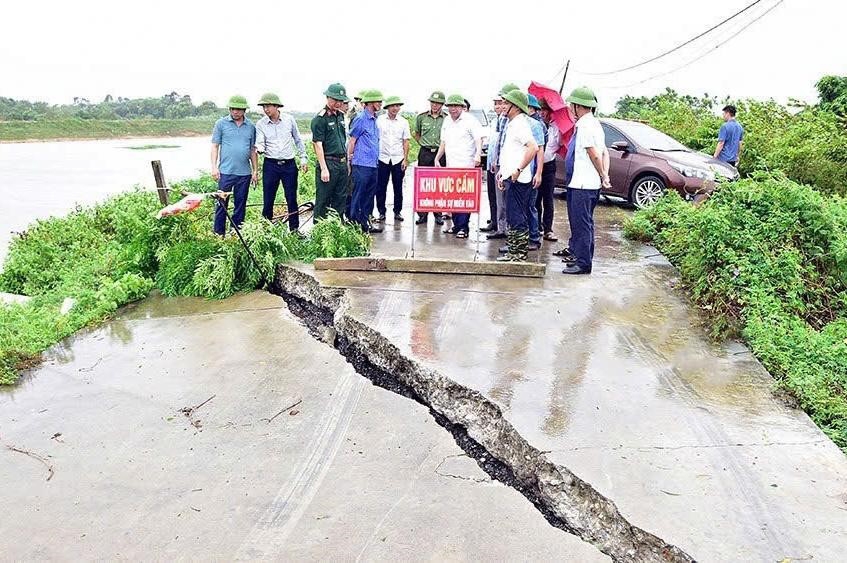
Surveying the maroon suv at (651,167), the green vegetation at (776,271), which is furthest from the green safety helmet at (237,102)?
the maroon suv at (651,167)

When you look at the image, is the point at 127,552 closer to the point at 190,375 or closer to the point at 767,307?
the point at 190,375

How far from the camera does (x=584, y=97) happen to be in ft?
19.9

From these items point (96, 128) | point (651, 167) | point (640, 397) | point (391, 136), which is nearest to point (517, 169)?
point (391, 136)

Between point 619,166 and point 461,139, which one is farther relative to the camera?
point 619,166

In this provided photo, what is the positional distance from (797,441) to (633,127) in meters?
7.76

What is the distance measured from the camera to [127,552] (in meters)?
3.18

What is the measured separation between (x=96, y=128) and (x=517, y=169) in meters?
52.5

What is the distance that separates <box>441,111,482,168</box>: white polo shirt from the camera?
772 cm

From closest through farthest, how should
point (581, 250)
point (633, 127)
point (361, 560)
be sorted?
point (361, 560) < point (581, 250) < point (633, 127)

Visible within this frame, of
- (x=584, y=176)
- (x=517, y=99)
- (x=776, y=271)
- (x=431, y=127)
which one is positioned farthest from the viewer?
(x=431, y=127)

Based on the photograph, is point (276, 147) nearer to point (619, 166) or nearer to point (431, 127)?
point (431, 127)

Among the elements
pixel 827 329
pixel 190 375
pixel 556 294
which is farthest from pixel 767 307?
pixel 190 375

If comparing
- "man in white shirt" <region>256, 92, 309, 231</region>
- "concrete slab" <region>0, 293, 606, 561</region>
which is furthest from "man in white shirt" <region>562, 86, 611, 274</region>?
"man in white shirt" <region>256, 92, 309, 231</region>

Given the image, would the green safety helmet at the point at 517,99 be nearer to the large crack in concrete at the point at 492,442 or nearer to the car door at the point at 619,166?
the large crack in concrete at the point at 492,442
